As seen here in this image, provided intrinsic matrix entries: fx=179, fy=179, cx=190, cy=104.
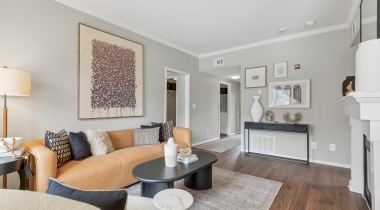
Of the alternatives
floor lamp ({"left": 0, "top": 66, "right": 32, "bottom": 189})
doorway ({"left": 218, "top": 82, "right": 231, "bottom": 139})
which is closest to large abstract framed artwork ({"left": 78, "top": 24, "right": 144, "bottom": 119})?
floor lamp ({"left": 0, "top": 66, "right": 32, "bottom": 189})

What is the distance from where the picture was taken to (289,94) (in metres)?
3.64

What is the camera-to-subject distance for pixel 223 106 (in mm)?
7043

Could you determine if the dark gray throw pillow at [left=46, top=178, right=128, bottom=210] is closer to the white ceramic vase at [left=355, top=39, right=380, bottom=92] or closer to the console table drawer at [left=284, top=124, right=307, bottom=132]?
the white ceramic vase at [left=355, top=39, right=380, bottom=92]

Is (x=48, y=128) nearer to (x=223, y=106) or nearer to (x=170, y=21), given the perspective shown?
(x=170, y=21)

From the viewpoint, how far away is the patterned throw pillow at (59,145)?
1965 millimetres

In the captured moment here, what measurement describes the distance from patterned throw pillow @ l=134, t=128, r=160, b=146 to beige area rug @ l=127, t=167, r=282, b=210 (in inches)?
31.3

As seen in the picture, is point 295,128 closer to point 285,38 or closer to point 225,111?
point 285,38

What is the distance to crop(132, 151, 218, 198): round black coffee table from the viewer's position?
1659mm

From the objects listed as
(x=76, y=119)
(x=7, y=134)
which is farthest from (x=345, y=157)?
(x=7, y=134)

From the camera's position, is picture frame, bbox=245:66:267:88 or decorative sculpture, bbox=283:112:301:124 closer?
decorative sculpture, bbox=283:112:301:124

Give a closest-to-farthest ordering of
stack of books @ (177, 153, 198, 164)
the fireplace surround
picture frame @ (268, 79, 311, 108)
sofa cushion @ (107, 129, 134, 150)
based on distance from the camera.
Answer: the fireplace surround → stack of books @ (177, 153, 198, 164) → sofa cushion @ (107, 129, 134, 150) → picture frame @ (268, 79, 311, 108)

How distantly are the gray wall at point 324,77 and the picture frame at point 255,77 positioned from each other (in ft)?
1.24

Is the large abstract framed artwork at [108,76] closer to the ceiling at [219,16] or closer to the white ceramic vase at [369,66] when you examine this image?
the ceiling at [219,16]

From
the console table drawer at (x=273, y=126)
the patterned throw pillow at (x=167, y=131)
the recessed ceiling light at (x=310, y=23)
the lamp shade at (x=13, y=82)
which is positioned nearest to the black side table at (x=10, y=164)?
the lamp shade at (x=13, y=82)
